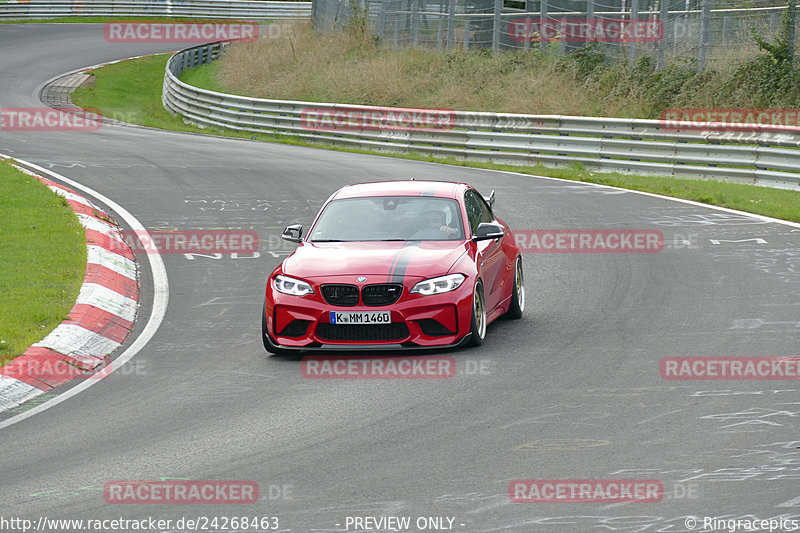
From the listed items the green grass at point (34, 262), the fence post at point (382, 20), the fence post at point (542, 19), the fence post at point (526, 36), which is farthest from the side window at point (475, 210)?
the fence post at point (382, 20)

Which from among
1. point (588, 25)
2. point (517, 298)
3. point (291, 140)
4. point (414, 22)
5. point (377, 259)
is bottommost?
point (291, 140)

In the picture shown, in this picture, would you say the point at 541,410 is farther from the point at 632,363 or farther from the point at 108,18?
the point at 108,18

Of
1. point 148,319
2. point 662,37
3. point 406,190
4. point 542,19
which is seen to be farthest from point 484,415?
point 542,19

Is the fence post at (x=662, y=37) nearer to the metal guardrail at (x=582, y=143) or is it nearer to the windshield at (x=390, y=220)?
the metal guardrail at (x=582, y=143)

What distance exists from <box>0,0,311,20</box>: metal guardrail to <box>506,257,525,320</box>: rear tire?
168 feet

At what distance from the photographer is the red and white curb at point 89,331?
30.2 feet

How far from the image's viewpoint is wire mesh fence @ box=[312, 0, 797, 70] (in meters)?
27.7

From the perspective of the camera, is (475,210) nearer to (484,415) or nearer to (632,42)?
(484,415)

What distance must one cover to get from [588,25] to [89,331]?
23615 millimetres

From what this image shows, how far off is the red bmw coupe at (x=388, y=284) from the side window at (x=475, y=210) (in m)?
0.11

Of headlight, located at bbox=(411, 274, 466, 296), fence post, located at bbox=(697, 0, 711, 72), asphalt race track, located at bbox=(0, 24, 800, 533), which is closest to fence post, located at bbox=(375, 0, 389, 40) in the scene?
Answer: fence post, located at bbox=(697, 0, 711, 72)

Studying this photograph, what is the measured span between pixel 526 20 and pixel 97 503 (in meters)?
29.6

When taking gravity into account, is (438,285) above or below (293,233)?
below

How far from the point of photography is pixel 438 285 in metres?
10.1
